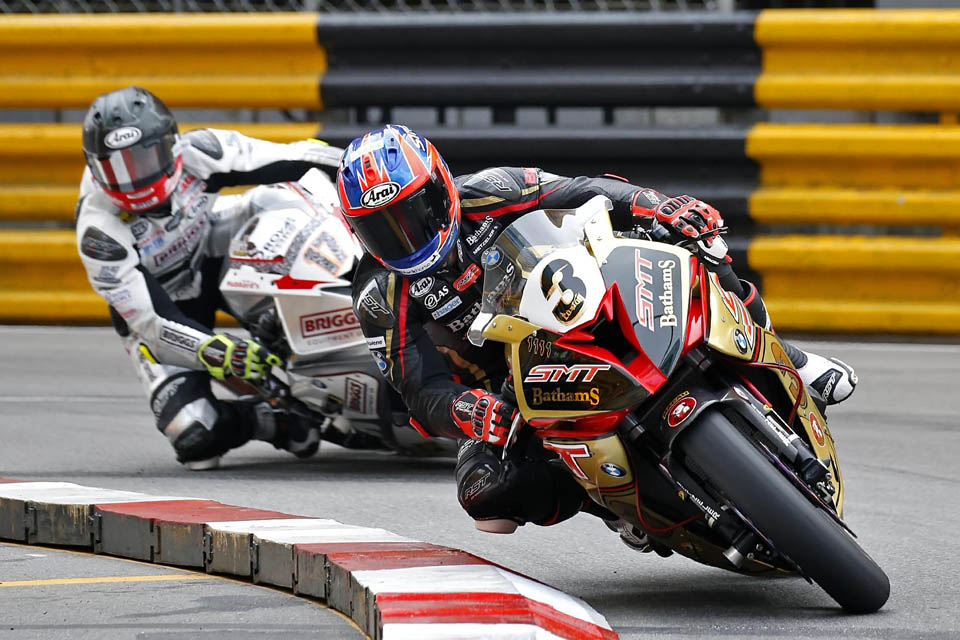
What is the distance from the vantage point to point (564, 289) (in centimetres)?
367

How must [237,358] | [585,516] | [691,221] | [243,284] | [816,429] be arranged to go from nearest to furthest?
[816,429] < [691,221] < [585,516] < [237,358] < [243,284]

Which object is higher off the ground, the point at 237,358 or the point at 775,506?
the point at 775,506

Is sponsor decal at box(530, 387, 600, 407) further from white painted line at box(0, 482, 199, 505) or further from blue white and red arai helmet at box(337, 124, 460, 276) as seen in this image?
white painted line at box(0, 482, 199, 505)

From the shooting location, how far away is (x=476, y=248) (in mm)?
4785

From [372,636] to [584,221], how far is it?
1.14m

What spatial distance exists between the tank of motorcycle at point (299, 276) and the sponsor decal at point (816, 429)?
2744 mm

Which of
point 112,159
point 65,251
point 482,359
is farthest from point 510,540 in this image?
point 65,251

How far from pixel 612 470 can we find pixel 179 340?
10.5 feet

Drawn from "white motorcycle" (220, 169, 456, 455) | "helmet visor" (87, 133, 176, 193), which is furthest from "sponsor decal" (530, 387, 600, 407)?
"helmet visor" (87, 133, 176, 193)

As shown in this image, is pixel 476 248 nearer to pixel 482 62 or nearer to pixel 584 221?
pixel 584 221

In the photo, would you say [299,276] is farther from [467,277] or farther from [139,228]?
[467,277]

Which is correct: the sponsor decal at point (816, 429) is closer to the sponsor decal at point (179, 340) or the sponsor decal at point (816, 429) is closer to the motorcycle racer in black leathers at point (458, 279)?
the motorcycle racer in black leathers at point (458, 279)

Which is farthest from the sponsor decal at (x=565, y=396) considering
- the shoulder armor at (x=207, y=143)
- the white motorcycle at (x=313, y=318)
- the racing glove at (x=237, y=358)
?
the shoulder armor at (x=207, y=143)

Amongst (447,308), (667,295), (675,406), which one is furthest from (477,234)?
(675,406)
